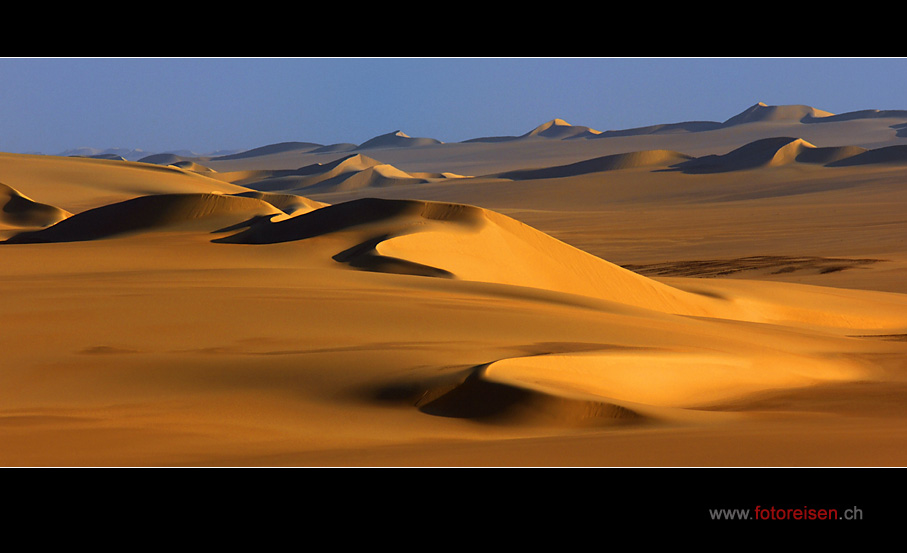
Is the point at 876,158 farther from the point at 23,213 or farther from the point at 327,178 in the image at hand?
the point at 23,213

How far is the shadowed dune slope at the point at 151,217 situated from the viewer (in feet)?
68.5

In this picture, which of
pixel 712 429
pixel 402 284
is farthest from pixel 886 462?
pixel 402 284

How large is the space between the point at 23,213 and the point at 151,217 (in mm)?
8313

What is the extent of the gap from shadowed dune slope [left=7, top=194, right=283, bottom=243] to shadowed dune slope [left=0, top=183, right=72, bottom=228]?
401 centimetres

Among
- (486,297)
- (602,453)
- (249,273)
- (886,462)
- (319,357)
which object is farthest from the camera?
(249,273)

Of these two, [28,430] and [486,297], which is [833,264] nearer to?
[486,297]

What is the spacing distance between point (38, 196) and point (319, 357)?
128ft

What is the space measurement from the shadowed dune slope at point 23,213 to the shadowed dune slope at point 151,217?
13.1ft

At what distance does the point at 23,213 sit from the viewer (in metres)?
27.4

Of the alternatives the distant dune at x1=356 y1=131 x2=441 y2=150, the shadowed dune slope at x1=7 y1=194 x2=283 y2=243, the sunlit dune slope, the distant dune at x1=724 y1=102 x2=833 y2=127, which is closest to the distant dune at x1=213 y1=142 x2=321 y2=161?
the distant dune at x1=356 y1=131 x2=441 y2=150

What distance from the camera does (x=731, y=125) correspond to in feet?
523

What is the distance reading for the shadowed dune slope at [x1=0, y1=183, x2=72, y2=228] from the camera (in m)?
26.5

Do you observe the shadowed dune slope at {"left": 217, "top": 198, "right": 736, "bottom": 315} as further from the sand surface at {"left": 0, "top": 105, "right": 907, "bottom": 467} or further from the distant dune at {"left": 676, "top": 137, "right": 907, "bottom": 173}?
the distant dune at {"left": 676, "top": 137, "right": 907, "bottom": 173}

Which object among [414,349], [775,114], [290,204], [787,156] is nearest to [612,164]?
[787,156]
